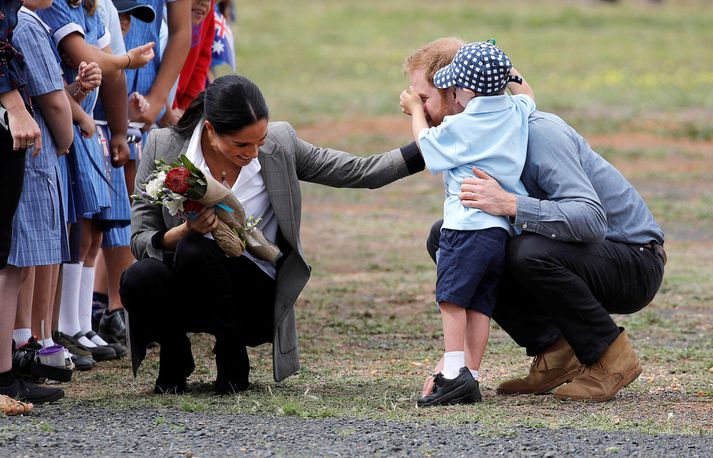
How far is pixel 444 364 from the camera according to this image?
498 centimetres

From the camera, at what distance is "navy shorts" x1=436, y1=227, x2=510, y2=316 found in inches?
193

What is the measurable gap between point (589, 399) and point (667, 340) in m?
1.93

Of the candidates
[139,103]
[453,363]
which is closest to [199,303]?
[453,363]

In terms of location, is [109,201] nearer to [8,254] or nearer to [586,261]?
[8,254]

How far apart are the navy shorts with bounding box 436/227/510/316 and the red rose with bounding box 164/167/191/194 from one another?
1015mm

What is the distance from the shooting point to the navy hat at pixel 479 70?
191 inches

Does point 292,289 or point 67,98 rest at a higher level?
point 67,98

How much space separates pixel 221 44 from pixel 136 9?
1927 millimetres

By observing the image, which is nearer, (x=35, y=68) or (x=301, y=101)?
(x=35, y=68)

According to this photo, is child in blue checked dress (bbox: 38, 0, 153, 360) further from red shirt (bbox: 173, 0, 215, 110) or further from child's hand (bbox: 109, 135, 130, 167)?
red shirt (bbox: 173, 0, 215, 110)

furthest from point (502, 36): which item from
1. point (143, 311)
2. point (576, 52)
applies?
point (143, 311)

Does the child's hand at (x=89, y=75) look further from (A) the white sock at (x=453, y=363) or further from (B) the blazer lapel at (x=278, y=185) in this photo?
(A) the white sock at (x=453, y=363)

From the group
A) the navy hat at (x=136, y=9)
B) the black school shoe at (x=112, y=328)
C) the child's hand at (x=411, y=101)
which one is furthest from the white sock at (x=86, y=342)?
the child's hand at (x=411, y=101)

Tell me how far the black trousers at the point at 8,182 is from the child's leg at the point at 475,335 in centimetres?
180
